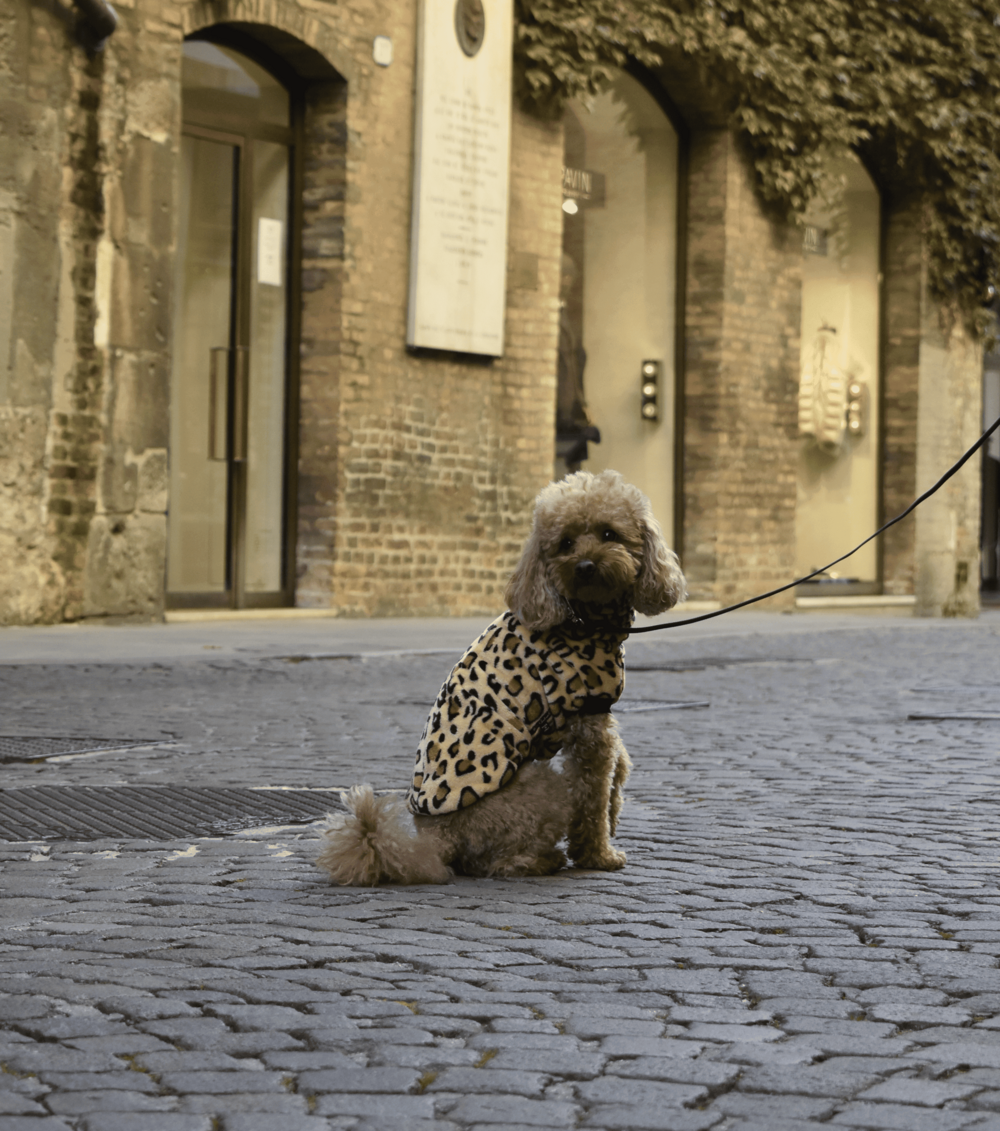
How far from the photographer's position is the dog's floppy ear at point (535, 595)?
4.43 metres

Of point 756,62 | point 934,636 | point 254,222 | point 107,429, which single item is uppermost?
point 756,62

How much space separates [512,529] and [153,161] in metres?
5.46

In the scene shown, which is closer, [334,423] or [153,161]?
[153,161]

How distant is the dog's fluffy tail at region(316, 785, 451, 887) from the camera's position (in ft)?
14.3

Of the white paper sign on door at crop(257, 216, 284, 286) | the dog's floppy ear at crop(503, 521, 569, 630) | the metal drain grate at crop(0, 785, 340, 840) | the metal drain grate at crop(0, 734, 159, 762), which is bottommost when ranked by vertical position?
the metal drain grate at crop(0, 734, 159, 762)

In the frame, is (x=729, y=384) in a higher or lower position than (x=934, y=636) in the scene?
higher

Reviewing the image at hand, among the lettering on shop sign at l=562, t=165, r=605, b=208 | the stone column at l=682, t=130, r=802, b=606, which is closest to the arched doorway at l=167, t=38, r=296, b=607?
the lettering on shop sign at l=562, t=165, r=605, b=208

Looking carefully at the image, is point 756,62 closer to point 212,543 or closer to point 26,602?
point 212,543

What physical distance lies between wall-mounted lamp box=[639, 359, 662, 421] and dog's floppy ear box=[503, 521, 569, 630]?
16.1 m

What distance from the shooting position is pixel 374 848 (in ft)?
14.4

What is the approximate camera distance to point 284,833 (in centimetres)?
525

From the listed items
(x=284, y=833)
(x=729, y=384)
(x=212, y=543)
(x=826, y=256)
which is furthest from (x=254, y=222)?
(x=284, y=833)

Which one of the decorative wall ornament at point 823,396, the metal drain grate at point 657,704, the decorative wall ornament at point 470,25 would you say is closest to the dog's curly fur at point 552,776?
the metal drain grate at point 657,704

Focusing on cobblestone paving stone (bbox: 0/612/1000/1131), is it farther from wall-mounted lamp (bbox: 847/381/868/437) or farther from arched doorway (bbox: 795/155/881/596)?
wall-mounted lamp (bbox: 847/381/868/437)
